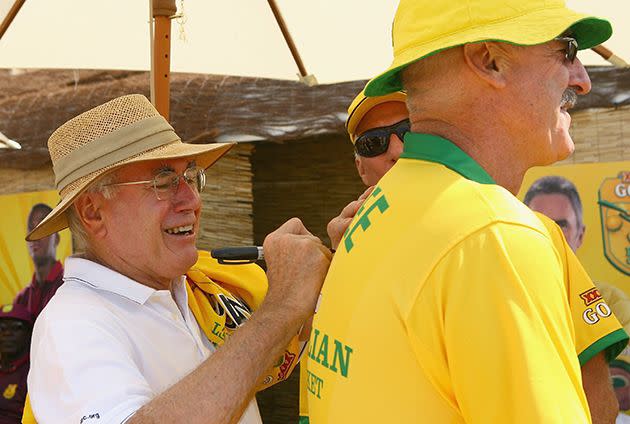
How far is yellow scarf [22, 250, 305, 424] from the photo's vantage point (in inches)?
80.5

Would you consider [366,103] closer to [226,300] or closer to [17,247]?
[226,300]

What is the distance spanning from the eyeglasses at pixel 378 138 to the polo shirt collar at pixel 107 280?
688 millimetres

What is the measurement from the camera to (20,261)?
13.8 feet

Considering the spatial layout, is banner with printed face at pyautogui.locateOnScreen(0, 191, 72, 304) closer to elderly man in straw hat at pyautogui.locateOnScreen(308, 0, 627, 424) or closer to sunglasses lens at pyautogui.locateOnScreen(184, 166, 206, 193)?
sunglasses lens at pyautogui.locateOnScreen(184, 166, 206, 193)

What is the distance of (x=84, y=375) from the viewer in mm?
1573

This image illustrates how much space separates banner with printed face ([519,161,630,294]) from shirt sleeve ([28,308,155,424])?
7.18 feet

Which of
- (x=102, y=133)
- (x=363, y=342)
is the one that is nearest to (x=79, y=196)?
(x=102, y=133)

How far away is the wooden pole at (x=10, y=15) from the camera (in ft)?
9.64

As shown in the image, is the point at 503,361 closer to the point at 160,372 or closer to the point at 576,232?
the point at 160,372

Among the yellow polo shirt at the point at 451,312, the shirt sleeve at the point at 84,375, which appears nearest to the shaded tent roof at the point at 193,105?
the shirt sleeve at the point at 84,375

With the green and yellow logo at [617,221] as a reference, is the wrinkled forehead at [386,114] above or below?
above

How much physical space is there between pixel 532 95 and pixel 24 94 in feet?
12.0

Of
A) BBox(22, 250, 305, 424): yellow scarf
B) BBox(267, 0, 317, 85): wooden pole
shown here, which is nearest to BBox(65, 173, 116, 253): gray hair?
BBox(22, 250, 305, 424): yellow scarf

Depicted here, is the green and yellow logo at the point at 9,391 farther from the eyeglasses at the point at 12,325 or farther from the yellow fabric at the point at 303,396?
the yellow fabric at the point at 303,396
